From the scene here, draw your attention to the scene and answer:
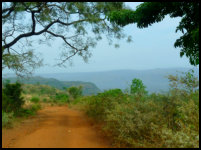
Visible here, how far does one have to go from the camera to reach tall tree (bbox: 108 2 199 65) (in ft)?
23.7

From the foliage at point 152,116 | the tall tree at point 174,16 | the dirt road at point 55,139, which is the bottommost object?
the dirt road at point 55,139

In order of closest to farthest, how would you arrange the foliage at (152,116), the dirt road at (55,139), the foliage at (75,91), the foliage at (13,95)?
the foliage at (152,116), the dirt road at (55,139), the foliage at (13,95), the foliage at (75,91)

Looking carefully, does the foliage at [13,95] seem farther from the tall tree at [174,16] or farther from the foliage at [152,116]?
the tall tree at [174,16]

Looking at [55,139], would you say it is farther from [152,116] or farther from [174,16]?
[174,16]

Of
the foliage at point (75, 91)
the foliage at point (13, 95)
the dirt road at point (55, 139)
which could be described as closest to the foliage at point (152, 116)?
→ the dirt road at point (55, 139)

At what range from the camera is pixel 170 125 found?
641 cm

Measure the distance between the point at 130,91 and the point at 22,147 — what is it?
4.23 metres

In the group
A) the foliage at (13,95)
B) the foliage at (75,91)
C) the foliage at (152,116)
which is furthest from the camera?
the foliage at (75,91)

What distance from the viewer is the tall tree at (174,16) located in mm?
7211

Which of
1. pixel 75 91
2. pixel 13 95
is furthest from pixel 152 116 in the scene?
pixel 75 91

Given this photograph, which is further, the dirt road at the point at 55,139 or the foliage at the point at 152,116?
the dirt road at the point at 55,139

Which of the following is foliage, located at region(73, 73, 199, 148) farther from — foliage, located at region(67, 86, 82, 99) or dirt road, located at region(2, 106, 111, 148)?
foliage, located at region(67, 86, 82, 99)

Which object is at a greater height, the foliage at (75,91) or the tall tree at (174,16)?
the tall tree at (174,16)

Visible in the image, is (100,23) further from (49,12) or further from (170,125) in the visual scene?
(170,125)
